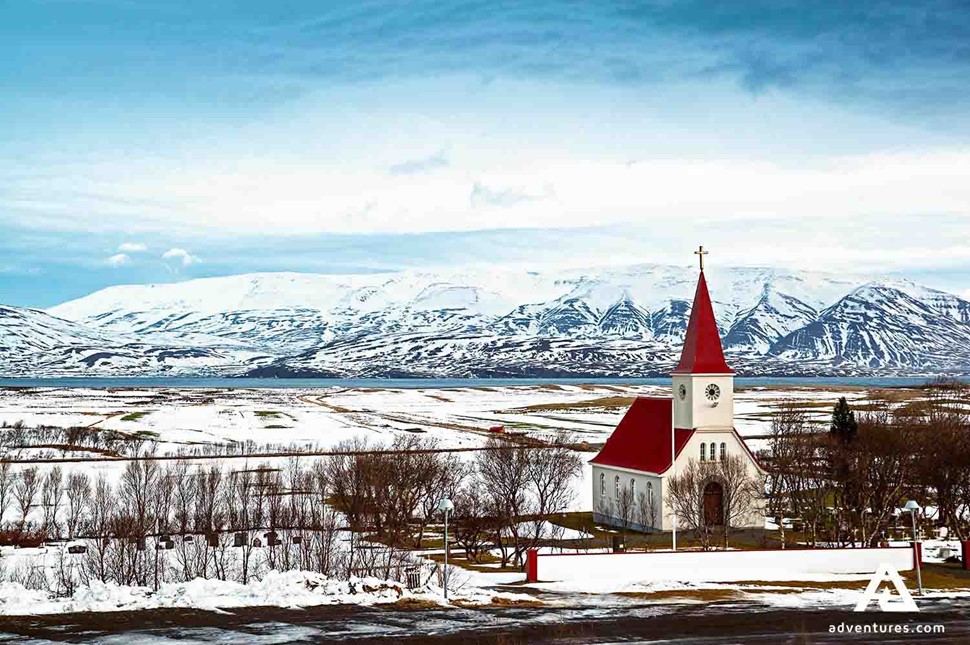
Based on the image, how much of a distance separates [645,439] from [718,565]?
1986 centimetres

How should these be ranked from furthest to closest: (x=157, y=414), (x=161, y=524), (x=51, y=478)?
(x=157, y=414) < (x=51, y=478) < (x=161, y=524)

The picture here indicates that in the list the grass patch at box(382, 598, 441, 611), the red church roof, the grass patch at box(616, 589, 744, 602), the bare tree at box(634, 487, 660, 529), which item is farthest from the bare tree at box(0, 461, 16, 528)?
the grass patch at box(616, 589, 744, 602)

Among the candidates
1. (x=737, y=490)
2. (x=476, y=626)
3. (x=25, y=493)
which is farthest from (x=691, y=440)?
(x=25, y=493)

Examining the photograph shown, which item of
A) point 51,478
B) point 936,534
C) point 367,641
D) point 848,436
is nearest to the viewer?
point 367,641

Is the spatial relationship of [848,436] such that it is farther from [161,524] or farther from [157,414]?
[157,414]

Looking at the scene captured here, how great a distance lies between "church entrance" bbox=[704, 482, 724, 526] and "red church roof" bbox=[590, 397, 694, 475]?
2.71 metres

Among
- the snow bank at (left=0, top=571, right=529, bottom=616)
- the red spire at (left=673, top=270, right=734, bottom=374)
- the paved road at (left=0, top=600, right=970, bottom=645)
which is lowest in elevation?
the paved road at (left=0, top=600, right=970, bottom=645)

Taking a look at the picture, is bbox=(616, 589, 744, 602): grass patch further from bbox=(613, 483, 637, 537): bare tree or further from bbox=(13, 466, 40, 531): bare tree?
bbox=(13, 466, 40, 531): bare tree

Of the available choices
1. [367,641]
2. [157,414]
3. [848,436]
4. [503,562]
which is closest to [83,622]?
[367,641]

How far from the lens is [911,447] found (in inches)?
2472

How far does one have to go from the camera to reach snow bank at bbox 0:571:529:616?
31812 mm

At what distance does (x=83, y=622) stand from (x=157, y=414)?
432 ft

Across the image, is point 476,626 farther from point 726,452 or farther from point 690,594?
point 726,452

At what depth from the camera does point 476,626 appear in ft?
101
